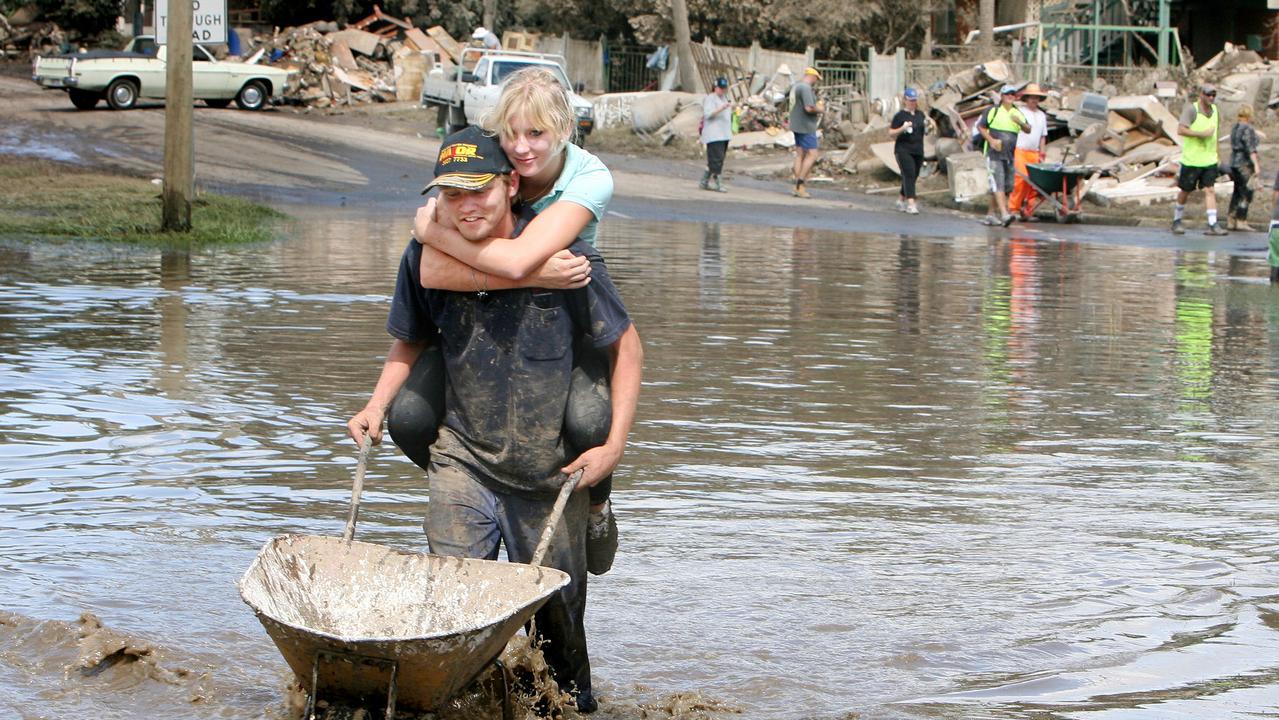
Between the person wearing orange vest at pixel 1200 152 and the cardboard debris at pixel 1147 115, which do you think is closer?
the person wearing orange vest at pixel 1200 152

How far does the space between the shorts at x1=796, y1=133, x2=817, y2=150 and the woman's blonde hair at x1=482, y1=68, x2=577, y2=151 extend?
863 inches

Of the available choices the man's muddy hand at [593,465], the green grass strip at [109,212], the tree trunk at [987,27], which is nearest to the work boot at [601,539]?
the man's muddy hand at [593,465]

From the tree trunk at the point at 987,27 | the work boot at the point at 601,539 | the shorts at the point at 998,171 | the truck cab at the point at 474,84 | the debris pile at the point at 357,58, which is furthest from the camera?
the debris pile at the point at 357,58

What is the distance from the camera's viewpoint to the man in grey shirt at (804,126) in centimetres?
2530

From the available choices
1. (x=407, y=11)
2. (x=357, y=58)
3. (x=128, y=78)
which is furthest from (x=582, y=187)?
(x=407, y=11)

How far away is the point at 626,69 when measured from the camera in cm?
4684

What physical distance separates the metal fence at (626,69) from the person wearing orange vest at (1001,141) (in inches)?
968

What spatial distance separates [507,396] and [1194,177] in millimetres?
18702

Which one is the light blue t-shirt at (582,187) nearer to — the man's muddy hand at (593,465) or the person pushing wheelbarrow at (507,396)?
the person pushing wheelbarrow at (507,396)

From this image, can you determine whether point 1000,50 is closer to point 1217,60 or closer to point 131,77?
point 1217,60

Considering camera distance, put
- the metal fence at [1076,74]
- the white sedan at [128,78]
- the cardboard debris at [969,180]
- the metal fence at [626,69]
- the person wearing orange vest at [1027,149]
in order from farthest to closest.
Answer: the metal fence at [626,69] < the metal fence at [1076,74] < the white sedan at [128,78] < the cardboard debris at [969,180] < the person wearing orange vest at [1027,149]

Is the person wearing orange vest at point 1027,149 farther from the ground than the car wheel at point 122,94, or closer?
closer

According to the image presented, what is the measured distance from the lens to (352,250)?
16.5 m

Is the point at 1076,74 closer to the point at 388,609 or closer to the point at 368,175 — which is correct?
the point at 368,175
